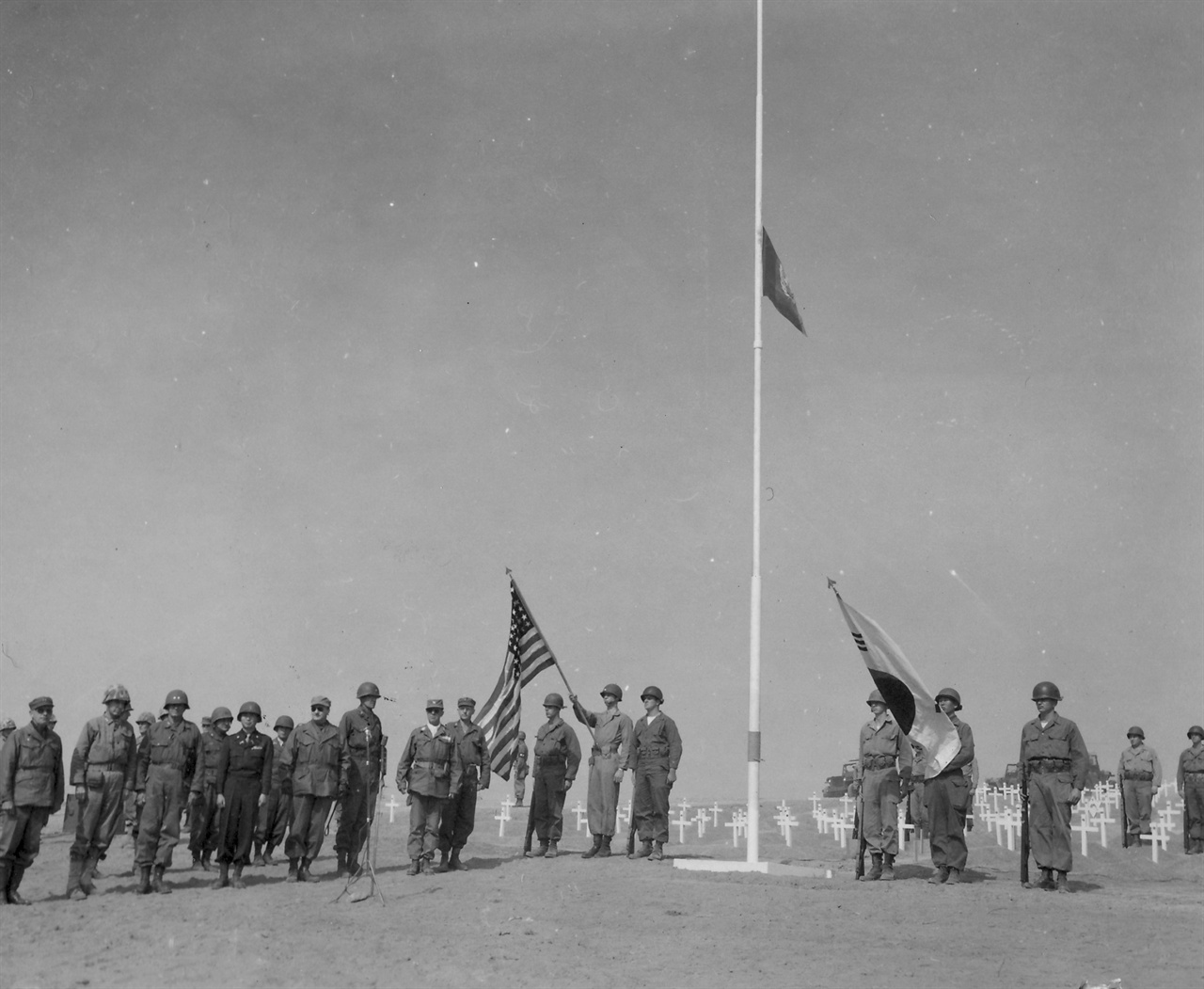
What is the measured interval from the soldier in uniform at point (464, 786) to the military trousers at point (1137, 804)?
12.7m

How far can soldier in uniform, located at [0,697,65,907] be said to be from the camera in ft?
44.2

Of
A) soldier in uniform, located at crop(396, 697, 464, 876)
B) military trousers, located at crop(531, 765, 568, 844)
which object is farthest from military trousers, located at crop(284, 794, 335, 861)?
military trousers, located at crop(531, 765, 568, 844)

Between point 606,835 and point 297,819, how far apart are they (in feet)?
14.1

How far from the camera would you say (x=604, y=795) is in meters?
17.4

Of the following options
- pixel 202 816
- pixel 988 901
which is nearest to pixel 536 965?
pixel 988 901

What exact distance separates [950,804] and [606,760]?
4.56 meters

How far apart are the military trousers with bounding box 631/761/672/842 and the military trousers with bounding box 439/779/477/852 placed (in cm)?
210

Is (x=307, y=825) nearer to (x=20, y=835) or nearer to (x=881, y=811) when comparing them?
(x=20, y=835)

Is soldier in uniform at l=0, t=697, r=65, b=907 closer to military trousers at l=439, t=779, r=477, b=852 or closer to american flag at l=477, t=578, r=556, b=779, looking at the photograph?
military trousers at l=439, t=779, r=477, b=852

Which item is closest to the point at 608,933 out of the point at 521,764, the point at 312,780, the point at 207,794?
the point at 312,780

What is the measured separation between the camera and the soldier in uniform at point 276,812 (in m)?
16.8

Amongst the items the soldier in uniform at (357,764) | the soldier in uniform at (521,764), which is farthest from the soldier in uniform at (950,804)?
the soldier in uniform at (521,764)

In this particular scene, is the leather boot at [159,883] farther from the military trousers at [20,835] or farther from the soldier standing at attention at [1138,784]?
the soldier standing at attention at [1138,784]

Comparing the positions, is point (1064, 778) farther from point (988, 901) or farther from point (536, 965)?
point (536, 965)
